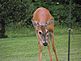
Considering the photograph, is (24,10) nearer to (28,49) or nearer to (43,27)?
(28,49)

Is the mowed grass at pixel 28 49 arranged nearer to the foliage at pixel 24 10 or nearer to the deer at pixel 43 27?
the deer at pixel 43 27

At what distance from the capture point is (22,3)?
1396 cm

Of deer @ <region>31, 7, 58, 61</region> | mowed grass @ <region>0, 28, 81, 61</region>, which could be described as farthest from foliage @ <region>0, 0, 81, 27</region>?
deer @ <region>31, 7, 58, 61</region>

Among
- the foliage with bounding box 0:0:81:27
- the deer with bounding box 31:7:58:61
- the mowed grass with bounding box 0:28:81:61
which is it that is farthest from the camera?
the foliage with bounding box 0:0:81:27

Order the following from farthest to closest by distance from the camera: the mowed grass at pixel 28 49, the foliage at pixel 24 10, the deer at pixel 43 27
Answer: the foliage at pixel 24 10, the mowed grass at pixel 28 49, the deer at pixel 43 27

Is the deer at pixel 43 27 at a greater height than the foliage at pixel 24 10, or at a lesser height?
greater

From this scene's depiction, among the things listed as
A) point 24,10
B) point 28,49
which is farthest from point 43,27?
point 24,10

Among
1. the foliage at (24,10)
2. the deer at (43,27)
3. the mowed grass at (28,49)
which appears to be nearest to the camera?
the deer at (43,27)

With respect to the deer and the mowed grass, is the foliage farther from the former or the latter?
the deer

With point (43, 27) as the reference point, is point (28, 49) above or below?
below

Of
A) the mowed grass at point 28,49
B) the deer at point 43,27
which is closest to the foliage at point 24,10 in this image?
the mowed grass at point 28,49

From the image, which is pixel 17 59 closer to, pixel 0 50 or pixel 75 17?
pixel 0 50

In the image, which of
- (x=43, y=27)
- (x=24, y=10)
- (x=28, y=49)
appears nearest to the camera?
(x=43, y=27)

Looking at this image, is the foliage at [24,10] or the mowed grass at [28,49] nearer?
the mowed grass at [28,49]
